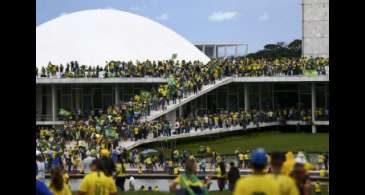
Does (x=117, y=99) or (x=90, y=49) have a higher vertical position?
(x=90, y=49)

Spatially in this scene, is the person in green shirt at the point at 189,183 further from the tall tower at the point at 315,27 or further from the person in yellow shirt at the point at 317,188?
the tall tower at the point at 315,27

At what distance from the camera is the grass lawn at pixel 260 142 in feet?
93.0

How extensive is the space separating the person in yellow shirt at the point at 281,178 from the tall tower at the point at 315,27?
124 feet

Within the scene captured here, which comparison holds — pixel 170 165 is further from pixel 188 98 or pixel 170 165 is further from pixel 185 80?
pixel 185 80

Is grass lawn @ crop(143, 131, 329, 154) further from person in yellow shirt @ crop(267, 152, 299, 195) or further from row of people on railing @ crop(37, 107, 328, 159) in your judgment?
person in yellow shirt @ crop(267, 152, 299, 195)

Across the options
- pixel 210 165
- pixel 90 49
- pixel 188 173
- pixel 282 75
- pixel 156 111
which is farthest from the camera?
pixel 90 49

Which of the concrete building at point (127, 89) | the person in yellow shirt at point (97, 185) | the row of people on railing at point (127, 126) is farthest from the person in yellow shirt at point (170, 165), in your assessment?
the person in yellow shirt at point (97, 185)

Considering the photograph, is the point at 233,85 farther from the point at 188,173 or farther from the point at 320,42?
the point at 188,173

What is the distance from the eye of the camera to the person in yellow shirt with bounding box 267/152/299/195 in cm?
735
